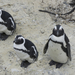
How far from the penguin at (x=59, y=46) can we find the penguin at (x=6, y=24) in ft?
4.65

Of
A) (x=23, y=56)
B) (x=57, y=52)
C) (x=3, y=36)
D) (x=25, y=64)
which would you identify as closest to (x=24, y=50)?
(x=23, y=56)

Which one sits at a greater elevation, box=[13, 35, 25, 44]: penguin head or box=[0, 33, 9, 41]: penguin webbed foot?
box=[13, 35, 25, 44]: penguin head

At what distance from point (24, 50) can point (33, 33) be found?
1.16 meters

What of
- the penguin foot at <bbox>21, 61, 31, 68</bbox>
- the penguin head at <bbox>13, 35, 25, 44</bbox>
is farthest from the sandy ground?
the penguin head at <bbox>13, 35, 25, 44</bbox>

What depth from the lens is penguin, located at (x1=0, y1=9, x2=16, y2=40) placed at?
12.0ft

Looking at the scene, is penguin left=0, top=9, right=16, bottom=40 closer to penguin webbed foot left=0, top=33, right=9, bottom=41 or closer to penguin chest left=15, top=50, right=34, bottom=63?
penguin webbed foot left=0, top=33, right=9, bottom=41

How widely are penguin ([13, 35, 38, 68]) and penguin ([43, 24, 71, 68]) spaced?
39cm

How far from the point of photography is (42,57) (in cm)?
319

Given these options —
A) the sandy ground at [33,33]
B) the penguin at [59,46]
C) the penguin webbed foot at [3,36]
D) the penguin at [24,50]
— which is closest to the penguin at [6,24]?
the penguin webbed foot at [3,36]

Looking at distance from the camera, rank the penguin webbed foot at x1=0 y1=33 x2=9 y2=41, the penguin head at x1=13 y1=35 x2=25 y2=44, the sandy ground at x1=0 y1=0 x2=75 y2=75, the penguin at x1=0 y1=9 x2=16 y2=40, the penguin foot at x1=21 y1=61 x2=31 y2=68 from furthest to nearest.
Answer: the penguin webbed foot at x1=0 y1=33 x2=9 y2=41
the penguin at x1=0 y1=9 x2=16 y2=40
the penguin foot at x1=21 y1=61 x2=31 y2=68
the sandy ground at x1=0 y1=0 x2=75 y2=75
the penguin head at x1=13 y1=35 x2=25 y2=44

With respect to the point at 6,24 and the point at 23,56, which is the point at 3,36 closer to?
the point at 6,24

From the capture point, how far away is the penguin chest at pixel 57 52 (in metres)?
2.58

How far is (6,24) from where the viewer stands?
3.70 m

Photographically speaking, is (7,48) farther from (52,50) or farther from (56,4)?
(56,4)
